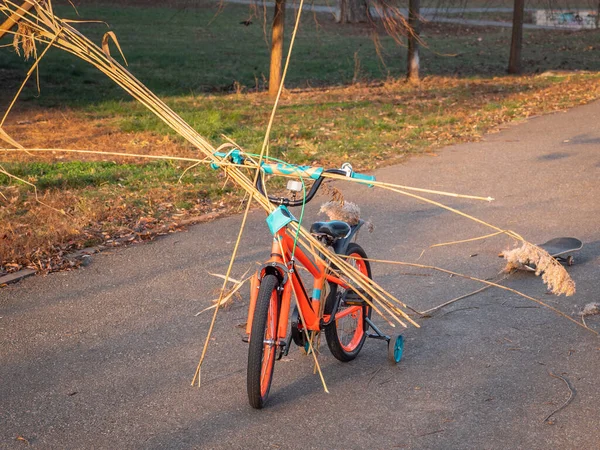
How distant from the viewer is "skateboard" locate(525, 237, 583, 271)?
6.14 metres

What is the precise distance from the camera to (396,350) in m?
4.54

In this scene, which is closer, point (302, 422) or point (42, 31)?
point (42, 31)

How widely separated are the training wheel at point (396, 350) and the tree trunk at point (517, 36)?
1698 cm

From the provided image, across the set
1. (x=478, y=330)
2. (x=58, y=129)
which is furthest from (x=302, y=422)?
(x=58, y=129)

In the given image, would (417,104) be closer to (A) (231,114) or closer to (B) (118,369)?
(A) (231,114)

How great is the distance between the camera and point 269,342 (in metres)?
3.83

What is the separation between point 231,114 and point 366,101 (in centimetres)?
333

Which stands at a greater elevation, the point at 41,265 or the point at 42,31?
the point at 42,31

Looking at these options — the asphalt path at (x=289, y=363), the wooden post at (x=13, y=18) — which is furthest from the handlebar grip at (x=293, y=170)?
the wooden post at (x=13, y=18)

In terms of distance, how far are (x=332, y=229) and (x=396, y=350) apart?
0.88 m

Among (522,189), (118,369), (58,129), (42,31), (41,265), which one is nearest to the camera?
(42,31)

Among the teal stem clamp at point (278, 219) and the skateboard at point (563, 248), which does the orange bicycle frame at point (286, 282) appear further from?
the skateboard at point (563, 248)

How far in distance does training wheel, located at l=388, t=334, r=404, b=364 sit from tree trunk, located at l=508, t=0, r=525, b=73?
17.0 meters

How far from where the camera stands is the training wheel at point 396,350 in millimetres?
4523
